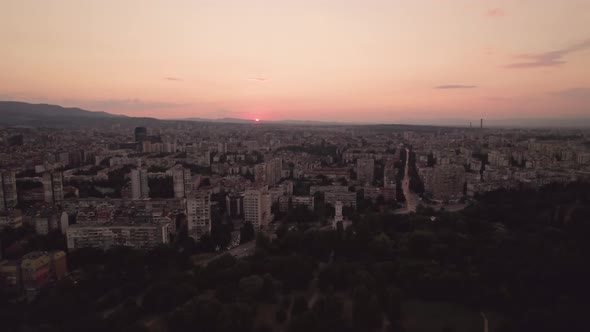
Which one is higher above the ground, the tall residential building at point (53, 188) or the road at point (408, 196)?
the tall residential building at point (53, 188)

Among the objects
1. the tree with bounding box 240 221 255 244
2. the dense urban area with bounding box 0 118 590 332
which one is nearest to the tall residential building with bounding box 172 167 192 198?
the dense urban area with bounding box 0 118 590 332

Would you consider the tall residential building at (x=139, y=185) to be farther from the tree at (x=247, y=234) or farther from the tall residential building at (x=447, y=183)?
the tall residential building at (x=447, y=183)

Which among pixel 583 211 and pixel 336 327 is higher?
pixel 583 211

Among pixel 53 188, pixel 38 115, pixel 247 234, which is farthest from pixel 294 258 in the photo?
pixel 38 115

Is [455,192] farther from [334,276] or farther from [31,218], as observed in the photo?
[31,218]

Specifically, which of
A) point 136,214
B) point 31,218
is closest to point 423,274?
point 136,214

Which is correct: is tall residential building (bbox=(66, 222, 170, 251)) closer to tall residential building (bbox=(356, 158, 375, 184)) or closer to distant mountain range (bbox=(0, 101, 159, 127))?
tall residential building (bbox=(356, 158, 375, 184))

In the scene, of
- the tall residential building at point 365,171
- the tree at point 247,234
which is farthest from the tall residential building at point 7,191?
the tall residential building at point 365,171
